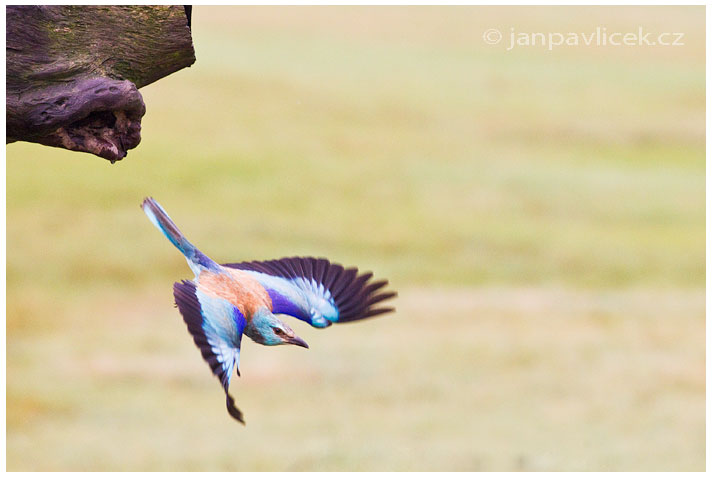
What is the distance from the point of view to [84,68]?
163 inches

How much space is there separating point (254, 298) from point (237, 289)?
Answer: 0.05 m

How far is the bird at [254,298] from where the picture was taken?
128 inches

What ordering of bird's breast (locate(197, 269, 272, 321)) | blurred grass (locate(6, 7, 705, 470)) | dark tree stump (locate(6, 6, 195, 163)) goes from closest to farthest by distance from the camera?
bird's breast (locate(197, 269, 272, 321)) < dark tree stump (locate(6, 6, 195, 163)) < blurred grass (locate(6, 7, 705, 470))

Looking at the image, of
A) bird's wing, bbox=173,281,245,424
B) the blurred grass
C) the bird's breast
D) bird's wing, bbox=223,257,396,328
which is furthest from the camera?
the blurred grass

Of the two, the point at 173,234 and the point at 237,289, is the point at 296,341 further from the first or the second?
the point at 173,234

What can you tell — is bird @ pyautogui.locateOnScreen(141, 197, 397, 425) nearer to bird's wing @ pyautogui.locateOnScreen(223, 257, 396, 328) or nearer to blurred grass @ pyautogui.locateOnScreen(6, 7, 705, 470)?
bird's wing @ pyautogui.locateOnScreen(223, 257, 396, 328)

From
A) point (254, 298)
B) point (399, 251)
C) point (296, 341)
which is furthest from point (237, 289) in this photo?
point (399, 251)

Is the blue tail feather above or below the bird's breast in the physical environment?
above

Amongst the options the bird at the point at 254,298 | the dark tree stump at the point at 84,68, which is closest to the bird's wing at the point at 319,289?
the bird at the point at 254,298

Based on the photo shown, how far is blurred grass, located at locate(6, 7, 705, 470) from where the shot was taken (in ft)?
57.5

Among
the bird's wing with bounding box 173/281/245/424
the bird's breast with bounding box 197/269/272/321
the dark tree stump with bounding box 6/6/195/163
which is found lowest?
the bird's wing with bounding box 173/281/245/424

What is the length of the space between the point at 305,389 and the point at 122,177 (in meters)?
9.66

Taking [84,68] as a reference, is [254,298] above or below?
below

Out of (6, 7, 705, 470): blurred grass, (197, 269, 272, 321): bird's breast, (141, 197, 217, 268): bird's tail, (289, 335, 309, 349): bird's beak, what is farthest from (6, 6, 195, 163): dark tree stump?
(6, 7, 705, 470): blurred grass
